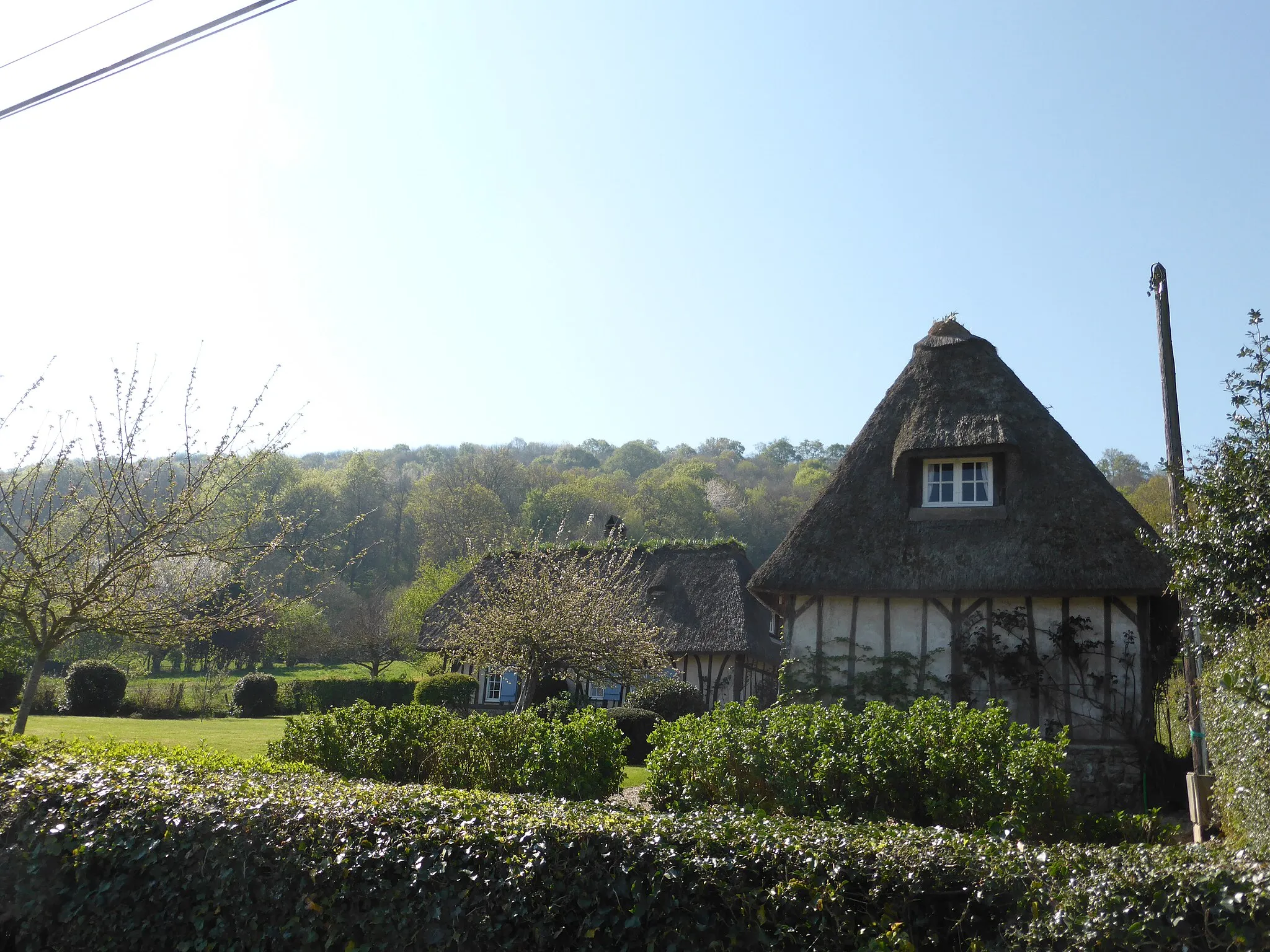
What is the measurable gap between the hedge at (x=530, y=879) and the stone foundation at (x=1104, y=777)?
8.44m

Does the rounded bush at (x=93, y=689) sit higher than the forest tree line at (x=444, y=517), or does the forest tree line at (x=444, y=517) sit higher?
the forest tree line at (x=444, y=517)

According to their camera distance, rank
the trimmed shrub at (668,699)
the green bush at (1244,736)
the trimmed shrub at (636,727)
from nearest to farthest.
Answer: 1. the green bush at (1244,736)
2. the trimmed shrub at (636,727)
3. the trimmed shrub at (668,699)

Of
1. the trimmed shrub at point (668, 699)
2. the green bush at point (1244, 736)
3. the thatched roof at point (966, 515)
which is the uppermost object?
the thatched roof at point (966, 515)

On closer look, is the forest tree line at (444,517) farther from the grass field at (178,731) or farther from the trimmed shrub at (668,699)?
the trimmed shrub at (668,699)

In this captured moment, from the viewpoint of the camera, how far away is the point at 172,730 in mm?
18469

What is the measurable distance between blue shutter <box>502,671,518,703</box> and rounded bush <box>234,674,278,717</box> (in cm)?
806

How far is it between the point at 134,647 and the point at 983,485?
2577 centimetres

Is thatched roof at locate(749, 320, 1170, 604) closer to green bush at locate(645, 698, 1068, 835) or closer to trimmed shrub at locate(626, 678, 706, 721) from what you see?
trimmed shrub at locate(626, 678, 706, 721)

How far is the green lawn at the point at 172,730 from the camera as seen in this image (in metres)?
15.1

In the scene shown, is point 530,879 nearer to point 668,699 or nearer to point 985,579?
point 985,579

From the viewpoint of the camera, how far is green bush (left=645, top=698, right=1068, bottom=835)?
6.14m

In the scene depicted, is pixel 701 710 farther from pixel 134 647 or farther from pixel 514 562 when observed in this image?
pixel 134 647

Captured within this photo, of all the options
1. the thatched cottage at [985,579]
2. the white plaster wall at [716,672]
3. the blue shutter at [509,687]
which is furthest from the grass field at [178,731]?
the white plaster wall at [716,672]

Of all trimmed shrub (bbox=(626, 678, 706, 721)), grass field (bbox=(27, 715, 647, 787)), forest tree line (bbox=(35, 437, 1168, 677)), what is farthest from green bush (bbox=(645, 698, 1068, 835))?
forest tree line (bbox=(35, 437, 1168, 677))
